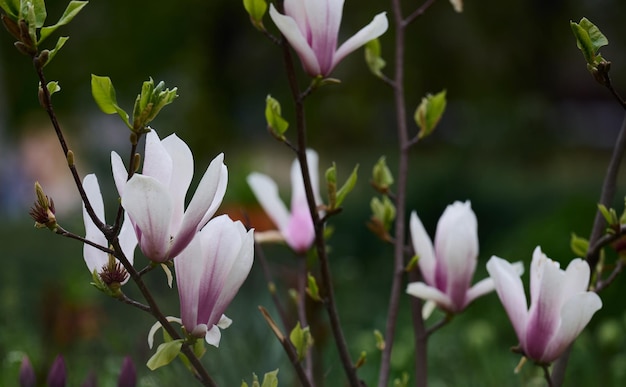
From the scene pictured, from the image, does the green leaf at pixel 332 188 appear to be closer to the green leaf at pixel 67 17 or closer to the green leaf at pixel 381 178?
the green leaf at pixel 381 178

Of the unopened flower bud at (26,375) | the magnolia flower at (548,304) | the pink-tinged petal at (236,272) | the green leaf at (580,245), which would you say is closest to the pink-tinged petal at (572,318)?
the magnolia flower at (548,304)

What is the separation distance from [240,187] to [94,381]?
2168mm

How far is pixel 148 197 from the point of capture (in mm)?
647

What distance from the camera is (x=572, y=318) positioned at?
30.0 inches

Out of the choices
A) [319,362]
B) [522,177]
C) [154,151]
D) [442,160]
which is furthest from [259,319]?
[522,177]

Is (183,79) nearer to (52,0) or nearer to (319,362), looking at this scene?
(52,0)

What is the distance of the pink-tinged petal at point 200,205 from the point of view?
65cm

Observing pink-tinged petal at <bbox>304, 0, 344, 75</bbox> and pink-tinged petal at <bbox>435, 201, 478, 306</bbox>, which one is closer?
pink-tinged petal at <bbox>304, 0, 344, 75</bbox>

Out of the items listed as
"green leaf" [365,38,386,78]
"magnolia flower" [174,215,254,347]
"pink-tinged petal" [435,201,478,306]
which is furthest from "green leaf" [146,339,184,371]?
"green leaf" [365,38,386,78]

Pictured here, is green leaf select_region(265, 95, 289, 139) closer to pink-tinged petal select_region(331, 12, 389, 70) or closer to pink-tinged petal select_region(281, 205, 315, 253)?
pink-tinged petal select_region(331, 12, 389, 70)

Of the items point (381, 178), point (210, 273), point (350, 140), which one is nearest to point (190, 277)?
point (210, 273)

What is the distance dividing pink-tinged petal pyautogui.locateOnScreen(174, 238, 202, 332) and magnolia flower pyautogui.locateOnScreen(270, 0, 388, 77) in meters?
0.19

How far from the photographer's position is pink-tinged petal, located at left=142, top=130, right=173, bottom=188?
69cm

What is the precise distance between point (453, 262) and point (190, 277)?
12.6 inches
